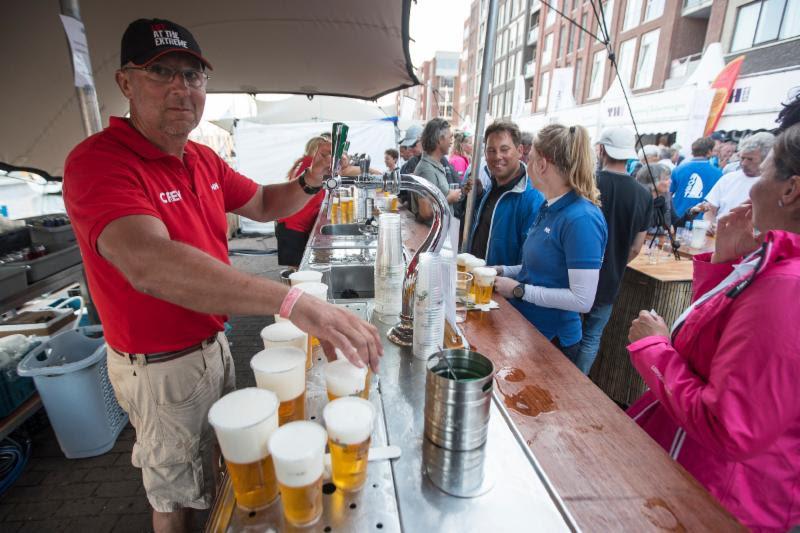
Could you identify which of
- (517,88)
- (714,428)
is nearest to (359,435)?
(714,428)

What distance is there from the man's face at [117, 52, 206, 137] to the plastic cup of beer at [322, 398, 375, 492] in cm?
138

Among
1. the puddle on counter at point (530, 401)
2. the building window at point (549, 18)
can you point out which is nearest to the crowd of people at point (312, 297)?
the puddle on counter at point (530, 401)

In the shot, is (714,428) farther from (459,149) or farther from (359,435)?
(459,149)

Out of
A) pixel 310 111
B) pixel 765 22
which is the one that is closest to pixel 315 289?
pixel 310 111

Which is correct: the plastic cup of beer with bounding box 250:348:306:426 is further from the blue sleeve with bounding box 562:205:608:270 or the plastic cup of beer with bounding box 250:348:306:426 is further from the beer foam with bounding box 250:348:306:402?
the blue sleeve with bounding box 562:205:608:270

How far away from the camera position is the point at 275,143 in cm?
979

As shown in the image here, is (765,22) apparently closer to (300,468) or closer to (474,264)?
(474,264)

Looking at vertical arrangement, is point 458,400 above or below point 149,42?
below

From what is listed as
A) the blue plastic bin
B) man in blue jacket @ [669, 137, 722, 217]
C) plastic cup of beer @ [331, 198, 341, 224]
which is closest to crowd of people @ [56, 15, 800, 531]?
the blue plastic bin

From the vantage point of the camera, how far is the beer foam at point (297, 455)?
0.69 meters

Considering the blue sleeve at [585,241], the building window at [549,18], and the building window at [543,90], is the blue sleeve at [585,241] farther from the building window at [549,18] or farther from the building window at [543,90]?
the building window at [549,18]

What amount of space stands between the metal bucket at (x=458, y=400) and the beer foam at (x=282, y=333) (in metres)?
0.39

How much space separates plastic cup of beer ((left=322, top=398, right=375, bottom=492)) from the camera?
2.56 feet

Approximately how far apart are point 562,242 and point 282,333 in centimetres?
163
